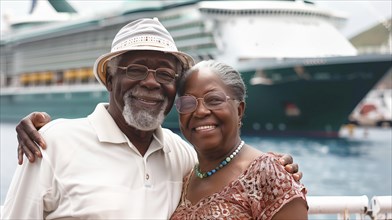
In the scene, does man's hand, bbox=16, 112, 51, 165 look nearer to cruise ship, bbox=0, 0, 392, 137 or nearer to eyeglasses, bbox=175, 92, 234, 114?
eyeglasses, bbox=175, 92, 234, 114

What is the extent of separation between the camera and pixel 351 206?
8.55 ft

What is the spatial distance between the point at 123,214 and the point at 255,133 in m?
23.7

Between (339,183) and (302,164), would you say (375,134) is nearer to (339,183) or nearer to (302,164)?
(302,164)

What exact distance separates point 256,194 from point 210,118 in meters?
0.26

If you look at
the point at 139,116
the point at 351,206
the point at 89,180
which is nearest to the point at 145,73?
the point at 139,116

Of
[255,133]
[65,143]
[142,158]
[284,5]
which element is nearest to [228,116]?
[142,158]

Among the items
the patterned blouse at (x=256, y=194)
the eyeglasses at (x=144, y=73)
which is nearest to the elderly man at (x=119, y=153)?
the eyeglasses at (x=144, y=73)

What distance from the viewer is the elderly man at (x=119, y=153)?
175cm

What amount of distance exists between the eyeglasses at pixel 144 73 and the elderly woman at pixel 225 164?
0.06 metres

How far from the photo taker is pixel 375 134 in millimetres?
39375

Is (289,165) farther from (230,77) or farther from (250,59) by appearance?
(250,59)

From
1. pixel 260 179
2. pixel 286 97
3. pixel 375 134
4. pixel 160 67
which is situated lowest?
pixel 375 134

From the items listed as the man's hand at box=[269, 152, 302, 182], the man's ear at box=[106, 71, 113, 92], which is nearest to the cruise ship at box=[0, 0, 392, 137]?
the man's ear at box=[106, 71, 113, 92]

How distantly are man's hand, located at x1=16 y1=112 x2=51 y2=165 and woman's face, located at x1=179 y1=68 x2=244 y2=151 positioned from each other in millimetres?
434
